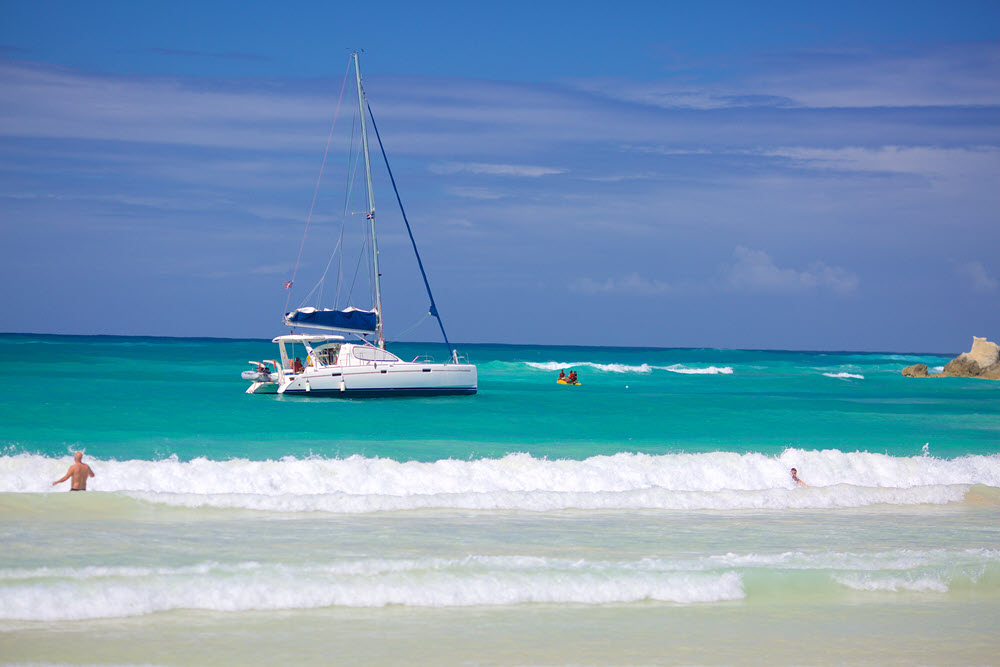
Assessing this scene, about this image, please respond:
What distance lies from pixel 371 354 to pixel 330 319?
7.41 feet

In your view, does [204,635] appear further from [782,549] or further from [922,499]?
[922,499]

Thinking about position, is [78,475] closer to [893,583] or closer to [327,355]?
[893,583]

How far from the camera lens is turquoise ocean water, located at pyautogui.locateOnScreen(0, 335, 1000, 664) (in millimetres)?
8531

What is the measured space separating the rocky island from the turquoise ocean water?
4837 centimetres

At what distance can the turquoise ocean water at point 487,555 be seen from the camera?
853 centimetres

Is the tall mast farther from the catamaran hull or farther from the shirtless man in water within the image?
the shirtless man in water

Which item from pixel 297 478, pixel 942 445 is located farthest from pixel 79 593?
pixel 942 445

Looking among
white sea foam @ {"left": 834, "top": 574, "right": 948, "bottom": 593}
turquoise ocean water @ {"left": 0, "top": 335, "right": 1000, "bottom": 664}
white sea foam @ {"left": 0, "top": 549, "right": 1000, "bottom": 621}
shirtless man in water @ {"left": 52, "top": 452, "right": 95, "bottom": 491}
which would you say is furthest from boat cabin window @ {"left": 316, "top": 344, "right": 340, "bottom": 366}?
white sea foam @ {"left": 834, "top": 574, "right": 948, "bottom": 593}

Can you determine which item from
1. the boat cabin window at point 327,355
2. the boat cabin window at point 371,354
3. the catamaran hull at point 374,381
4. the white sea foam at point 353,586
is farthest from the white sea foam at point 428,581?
the boat cabin window at point 327,355

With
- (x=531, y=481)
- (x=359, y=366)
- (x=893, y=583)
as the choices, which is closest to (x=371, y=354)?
(x=359, y=366)

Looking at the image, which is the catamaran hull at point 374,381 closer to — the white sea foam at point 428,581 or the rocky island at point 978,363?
the white sea foam at point 428,581

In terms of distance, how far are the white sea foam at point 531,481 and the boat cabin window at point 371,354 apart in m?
18.4

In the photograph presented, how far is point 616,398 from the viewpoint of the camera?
44.1 meters

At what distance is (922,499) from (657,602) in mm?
8659
